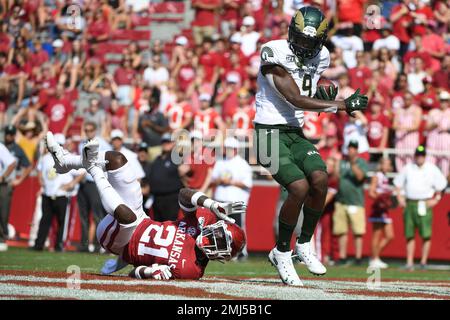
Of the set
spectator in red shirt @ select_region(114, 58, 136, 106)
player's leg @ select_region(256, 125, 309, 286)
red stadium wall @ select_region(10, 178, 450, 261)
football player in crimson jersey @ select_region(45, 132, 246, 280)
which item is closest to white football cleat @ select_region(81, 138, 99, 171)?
football player in crimson jersey @ select_region(45, 132, 246, 280)

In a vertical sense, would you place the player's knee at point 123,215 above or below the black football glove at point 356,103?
below

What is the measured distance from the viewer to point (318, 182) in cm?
799

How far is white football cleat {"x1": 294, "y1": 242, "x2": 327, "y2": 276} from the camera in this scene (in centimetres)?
810

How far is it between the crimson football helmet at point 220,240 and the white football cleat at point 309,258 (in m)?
0.76

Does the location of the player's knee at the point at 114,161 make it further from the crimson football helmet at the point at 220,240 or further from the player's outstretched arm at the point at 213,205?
the crimson football helmet at the point at 220,240

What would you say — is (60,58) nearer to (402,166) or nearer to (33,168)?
(33,168)

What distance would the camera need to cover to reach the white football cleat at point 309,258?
26.6ft

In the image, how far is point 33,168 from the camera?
57.7ft

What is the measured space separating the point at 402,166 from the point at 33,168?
677 centimetres

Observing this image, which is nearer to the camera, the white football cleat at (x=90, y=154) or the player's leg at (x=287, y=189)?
the player's leg at (x=287, y=189)

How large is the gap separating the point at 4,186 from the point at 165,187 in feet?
9.44

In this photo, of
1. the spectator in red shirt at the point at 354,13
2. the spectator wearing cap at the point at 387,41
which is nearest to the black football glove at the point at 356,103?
the spectator wearing cap at the point at 387,41

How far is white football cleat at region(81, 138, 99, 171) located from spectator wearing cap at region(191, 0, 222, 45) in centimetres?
1146
